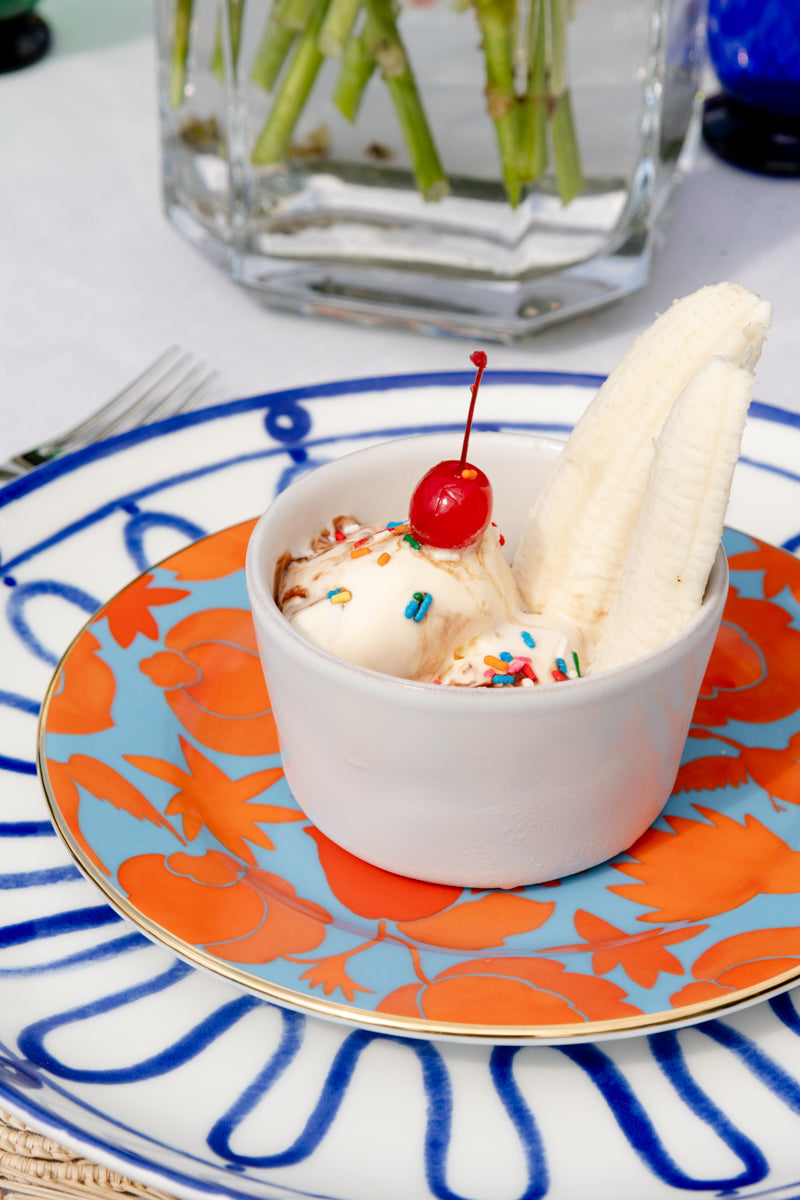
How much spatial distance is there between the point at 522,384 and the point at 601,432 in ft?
0.84

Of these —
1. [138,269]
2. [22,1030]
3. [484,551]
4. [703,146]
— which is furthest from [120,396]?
[703,146]

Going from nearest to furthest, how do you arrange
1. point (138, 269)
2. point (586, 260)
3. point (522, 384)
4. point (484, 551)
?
1. point (484, 551)
2. point (522, 384)
3. point (586, 260)
4. point (138, 269)

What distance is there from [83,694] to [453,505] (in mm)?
201

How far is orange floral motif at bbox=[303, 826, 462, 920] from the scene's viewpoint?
0.49 m

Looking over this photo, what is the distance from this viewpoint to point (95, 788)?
521 millimetres

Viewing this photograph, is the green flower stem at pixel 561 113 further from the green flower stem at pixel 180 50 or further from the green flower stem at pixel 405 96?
the green flower stem at pixel 180 50

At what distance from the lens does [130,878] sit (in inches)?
18.7

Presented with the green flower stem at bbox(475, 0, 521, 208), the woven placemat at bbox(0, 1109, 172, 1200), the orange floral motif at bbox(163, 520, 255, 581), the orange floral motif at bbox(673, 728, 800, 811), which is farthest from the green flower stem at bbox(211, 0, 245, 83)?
the woven placemat at bbox(0, 1109, 172, 1200)

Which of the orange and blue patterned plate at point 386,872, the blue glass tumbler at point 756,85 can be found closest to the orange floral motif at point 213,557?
the orange and blue patterned plate at point 386,872

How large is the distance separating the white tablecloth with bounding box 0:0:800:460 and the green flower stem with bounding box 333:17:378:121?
6.8 inches

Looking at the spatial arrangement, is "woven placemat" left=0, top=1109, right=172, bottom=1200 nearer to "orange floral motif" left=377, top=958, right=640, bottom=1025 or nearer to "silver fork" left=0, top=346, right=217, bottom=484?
"orange floral motif" left=377, top=958, right=640, bottom=1025

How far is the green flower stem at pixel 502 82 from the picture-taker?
0.78 m

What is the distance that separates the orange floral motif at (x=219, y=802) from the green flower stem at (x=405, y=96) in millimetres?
478

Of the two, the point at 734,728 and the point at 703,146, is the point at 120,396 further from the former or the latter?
the point at 703,146
